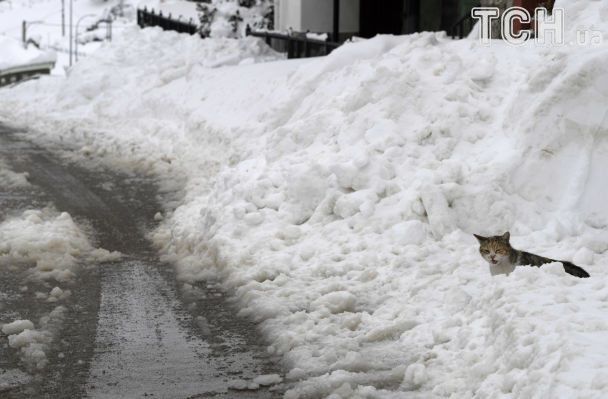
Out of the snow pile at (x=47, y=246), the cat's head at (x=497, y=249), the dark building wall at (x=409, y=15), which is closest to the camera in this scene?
the cat's head at (x=497, y=249)

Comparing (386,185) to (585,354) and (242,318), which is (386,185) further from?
(585,354)

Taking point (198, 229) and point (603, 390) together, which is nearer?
point (603, 390)

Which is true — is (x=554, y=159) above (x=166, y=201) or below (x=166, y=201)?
above

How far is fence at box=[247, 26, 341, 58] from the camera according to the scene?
2472 cm

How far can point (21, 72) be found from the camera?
45.5m

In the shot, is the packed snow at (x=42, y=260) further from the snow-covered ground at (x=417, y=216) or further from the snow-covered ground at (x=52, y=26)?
the snow-covered ground at (x=52, y=26)

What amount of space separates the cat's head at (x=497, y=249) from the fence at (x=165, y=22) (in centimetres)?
2298

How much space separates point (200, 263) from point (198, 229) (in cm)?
133

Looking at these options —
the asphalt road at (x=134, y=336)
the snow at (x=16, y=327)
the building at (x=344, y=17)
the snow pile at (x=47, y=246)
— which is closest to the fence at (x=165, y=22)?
the building at (x=344, y=17)

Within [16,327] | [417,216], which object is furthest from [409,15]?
[16,327]

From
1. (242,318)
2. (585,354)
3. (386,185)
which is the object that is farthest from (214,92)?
(585,354)

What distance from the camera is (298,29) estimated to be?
29.8 meters

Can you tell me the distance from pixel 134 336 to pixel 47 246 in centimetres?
350

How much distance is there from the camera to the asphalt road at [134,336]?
805cm
